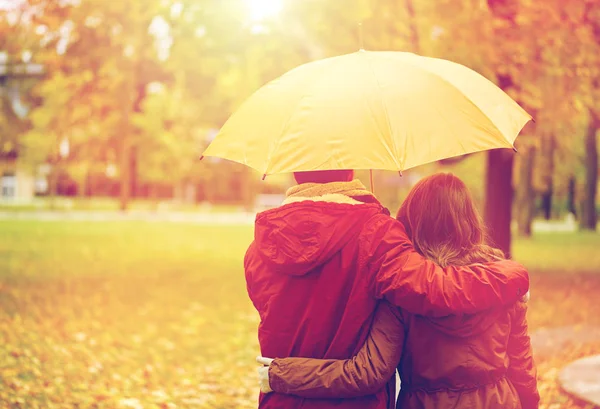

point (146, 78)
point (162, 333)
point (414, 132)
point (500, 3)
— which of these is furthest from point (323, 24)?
point (146, 78)

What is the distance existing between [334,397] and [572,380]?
12.8 feet

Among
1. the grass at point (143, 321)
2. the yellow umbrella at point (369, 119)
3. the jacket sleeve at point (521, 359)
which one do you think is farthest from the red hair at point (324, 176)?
the grass at point (143, 321)

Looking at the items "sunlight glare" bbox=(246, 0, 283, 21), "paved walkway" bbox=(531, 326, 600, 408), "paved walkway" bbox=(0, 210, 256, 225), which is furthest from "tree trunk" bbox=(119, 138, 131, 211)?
"paved walkway" bbox=(531, 326, 600, 408)

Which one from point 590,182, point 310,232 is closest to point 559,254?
point 590,182

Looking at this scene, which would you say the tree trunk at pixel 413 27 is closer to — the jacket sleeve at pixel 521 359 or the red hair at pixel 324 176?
the red hair at pixel 324 176

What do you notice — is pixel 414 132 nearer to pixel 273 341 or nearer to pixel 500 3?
pixel 273 341

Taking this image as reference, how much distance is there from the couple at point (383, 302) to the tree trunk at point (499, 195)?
31.8 ft

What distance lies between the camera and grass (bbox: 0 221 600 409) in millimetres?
6887

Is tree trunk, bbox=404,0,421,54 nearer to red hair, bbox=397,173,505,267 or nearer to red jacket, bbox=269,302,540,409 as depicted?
red hair, bbox=397,173,505,267

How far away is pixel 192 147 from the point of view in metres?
50.8

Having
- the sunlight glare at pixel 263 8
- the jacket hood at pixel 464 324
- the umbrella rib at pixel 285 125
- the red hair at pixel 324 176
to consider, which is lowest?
the jacket hood at pixel 464 324

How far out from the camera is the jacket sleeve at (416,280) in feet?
8.64

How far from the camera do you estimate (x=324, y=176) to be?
10.0 feet

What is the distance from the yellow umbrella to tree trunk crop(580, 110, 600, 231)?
28.8 meters
